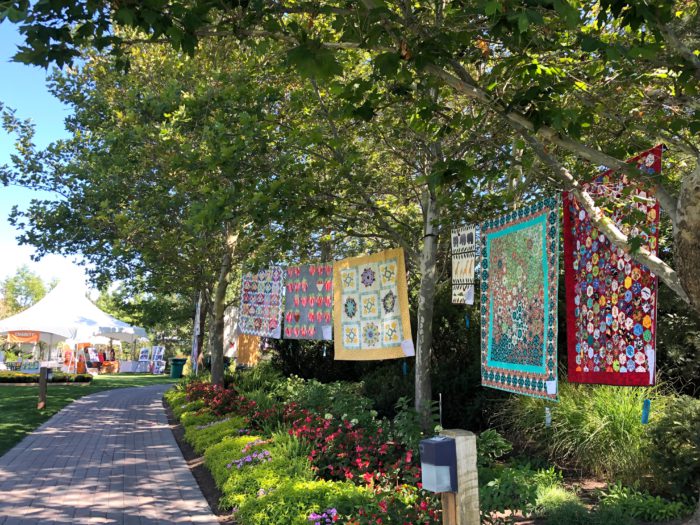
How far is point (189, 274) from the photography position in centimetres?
1466

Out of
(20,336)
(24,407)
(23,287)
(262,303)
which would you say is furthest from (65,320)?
(23,287)

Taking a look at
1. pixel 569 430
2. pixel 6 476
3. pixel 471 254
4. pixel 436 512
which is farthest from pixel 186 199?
pixel 436 512

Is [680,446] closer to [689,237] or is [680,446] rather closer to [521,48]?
[689,237]

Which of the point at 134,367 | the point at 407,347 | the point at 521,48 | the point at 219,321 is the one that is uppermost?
the point at 521,48

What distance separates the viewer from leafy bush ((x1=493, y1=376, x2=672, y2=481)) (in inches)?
249

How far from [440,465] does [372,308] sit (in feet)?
19.4

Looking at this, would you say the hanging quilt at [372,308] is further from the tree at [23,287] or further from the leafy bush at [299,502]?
the tree at [23,287]

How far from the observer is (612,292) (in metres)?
5.33

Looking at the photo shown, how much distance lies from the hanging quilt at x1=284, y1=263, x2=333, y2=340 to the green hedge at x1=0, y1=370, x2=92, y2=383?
1530cm

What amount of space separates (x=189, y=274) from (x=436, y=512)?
11.4 meters

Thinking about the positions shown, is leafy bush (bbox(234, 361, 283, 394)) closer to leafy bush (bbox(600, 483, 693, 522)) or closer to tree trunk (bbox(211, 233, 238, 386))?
tree trunk (bbox(211, 233, 238, 386))

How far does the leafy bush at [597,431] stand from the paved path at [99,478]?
418 cm

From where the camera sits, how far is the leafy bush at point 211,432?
348 inches

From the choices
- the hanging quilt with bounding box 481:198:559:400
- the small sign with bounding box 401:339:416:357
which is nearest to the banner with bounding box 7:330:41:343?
the small sign with bounding box 401:339:416:357
